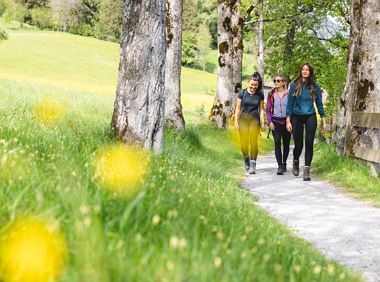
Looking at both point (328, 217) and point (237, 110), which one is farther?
point (237, 110)

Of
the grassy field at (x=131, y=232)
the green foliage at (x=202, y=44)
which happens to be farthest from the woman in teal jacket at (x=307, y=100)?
the green foliage at (x=202, y=44)

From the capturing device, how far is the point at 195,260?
8.93ft

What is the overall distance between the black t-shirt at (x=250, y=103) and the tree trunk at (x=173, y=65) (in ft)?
7.51

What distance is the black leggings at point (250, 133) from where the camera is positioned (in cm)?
1323

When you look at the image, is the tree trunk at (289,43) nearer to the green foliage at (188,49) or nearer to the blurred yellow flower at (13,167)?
the blurred yellow flower at (13,167)

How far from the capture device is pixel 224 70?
20.3 metres

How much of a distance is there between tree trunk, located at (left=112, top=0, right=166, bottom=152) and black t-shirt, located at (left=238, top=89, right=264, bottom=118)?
5117mm

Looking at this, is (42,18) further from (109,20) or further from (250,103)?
(250,103)

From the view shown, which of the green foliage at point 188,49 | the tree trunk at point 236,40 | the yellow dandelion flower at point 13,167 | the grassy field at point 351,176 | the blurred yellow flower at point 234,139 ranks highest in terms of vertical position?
the green foliage at point 188,49

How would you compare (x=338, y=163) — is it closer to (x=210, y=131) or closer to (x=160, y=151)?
(x=160, y=151)

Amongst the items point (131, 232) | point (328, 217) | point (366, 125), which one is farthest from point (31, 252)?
point (366, 125)

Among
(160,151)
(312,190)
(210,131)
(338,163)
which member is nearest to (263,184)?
(312,190)

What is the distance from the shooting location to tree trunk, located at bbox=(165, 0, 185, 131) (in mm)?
14797

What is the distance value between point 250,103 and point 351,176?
3.22 m
